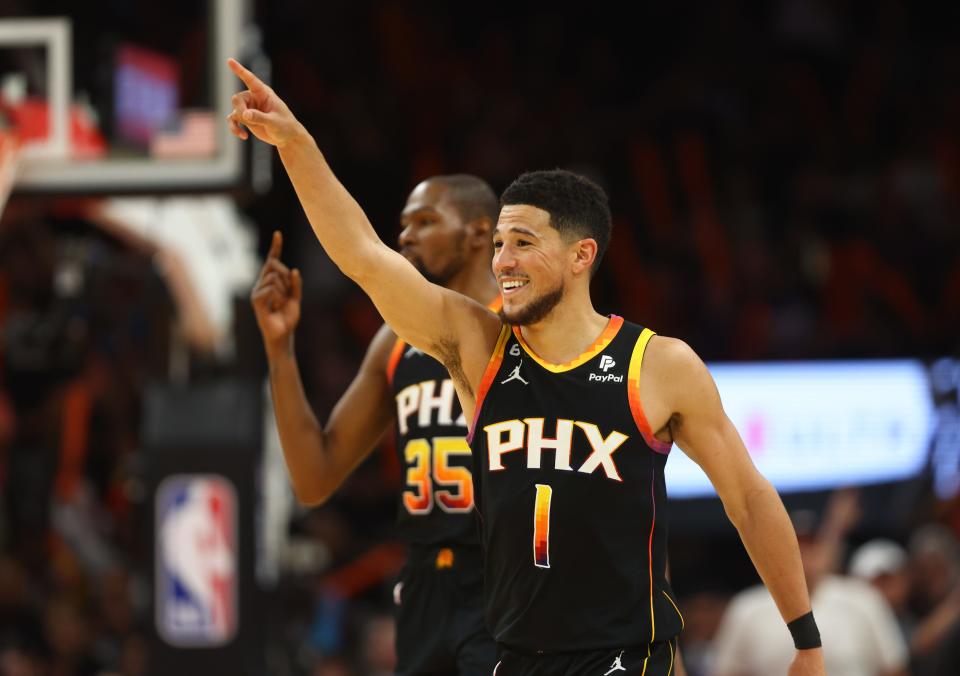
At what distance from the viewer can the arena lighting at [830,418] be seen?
11.7 meters

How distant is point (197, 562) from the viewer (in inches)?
314

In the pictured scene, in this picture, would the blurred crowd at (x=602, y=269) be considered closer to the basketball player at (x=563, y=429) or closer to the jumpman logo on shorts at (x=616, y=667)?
the basketball player at (x=563, y=429)

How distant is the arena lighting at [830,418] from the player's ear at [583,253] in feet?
25.6

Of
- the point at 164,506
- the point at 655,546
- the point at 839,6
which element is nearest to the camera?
the point at 655,546

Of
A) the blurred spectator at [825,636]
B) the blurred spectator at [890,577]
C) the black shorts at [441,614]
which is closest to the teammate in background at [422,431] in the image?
the black shorts at [441,614]

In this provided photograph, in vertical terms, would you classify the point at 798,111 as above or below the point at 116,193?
above

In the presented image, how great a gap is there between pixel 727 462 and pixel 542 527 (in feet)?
1.73

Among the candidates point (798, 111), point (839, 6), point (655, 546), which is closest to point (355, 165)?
point (798, 111)

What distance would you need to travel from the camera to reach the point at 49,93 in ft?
25.0

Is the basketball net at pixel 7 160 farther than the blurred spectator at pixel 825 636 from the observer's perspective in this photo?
No

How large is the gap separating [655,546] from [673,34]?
12.7 meters

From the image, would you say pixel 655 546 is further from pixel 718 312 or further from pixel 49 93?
pixel 718 312

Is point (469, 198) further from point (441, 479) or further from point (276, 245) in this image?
point (441, 479)

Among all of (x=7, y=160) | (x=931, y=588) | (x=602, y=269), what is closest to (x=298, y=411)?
(x=7, y=160)
